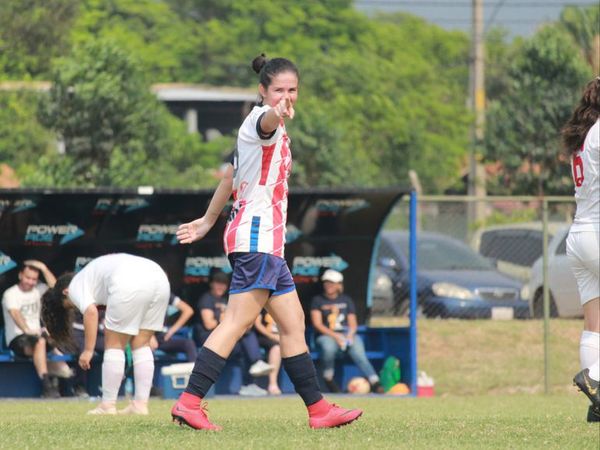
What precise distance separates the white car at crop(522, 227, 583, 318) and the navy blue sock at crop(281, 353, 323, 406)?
489 inches

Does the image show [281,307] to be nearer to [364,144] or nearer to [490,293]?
[490,293]

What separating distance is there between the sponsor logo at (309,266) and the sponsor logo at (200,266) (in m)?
0.90

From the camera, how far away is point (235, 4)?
81250 millimetres

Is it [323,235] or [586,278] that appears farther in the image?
[323,235]

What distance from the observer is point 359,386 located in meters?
17.4

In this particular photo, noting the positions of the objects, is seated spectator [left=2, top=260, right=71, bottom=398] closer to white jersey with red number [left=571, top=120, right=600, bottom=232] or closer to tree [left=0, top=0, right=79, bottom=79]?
white jersey with red number [left=571, top=120, right=600, bottom=232]

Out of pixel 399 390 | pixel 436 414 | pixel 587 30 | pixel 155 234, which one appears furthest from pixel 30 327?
pixel 587 30

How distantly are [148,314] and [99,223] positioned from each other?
626cm

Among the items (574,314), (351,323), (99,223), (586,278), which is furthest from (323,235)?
(586,278)

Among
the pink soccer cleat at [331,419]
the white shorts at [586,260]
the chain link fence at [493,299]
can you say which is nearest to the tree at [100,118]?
the chain link fence at [493,299]

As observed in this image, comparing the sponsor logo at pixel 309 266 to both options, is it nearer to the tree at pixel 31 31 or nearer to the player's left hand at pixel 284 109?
the player's left hand at pixel 284 109

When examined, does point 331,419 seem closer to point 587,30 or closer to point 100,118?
point 100,118

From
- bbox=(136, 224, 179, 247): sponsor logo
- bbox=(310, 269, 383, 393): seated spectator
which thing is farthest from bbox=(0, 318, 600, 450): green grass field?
bbox=(136, 224, 179, 247): sponsor logo

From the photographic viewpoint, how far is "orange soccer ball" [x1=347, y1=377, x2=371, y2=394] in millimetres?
17328
